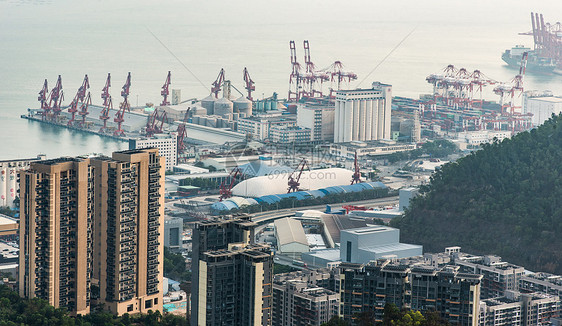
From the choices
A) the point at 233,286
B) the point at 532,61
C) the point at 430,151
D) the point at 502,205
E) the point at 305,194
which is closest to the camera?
the point at 233,286

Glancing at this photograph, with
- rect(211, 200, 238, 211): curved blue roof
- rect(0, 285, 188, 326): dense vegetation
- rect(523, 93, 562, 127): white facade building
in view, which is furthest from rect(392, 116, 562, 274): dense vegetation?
rect(523, 93, 562, 127): white facade building

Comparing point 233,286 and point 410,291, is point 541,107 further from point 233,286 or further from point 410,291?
point 233,286

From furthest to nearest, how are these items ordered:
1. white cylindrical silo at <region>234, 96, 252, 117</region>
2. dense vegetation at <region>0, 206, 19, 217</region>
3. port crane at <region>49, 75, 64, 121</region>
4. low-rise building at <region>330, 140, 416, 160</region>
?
white cylindrical silo at <region>234, 96, 252, 117</region>
port crane at <region>49, 75, 64, 121</region>
low-rise building at <region>330, 140, 416, 160</region>
dense vegetation at <region>0, 206, 19, 217</region>

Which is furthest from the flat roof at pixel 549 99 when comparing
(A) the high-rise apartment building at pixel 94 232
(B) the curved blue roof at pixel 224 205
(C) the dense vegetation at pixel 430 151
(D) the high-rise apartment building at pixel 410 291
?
(D) the high-rise apartment building at pixel 410 291

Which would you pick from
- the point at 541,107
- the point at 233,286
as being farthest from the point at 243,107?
the point at 233,286

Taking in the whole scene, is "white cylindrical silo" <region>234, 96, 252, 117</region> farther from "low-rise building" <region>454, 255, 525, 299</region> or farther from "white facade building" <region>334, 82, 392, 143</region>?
"low-rise building" <region>454, 255, 525, 299</region>

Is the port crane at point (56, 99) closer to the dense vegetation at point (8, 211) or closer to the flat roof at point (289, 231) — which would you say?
the dense vegetation at point (8, 211)
